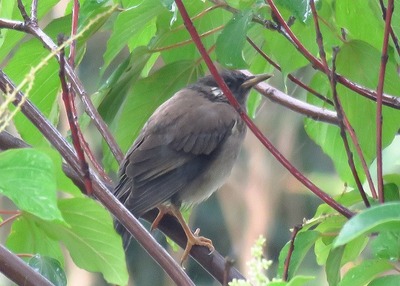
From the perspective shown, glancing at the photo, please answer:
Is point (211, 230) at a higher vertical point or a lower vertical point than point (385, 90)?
lower

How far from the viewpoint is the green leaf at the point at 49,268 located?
144cm

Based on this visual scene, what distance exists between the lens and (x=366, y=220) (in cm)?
89

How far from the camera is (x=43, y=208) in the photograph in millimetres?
980

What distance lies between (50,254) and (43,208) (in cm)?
67

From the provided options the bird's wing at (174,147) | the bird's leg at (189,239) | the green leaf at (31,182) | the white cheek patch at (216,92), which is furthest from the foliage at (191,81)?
the white cheek patch at (216,92)

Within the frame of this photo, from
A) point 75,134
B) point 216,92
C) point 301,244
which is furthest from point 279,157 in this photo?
point 216,92

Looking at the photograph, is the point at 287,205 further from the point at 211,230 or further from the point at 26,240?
the point at 26,240

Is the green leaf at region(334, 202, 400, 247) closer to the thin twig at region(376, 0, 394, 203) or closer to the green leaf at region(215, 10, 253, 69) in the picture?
the thin twig at region(376, 0, 394, 203)

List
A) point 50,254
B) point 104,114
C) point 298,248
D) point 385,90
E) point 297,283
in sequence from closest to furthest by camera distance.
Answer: point 297,283, point 298,248, point 50,254, point 385,90, point 104,114

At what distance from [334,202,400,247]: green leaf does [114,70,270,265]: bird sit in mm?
1759

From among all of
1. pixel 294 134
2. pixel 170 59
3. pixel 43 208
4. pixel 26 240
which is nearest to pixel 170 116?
pixel 170 59

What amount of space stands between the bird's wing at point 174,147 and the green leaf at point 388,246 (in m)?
1.45

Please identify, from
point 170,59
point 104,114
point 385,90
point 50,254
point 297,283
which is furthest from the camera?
point 170,59

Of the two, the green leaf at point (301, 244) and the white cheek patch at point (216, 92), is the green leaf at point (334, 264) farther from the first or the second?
the white cheek patch at point (216, 92)
